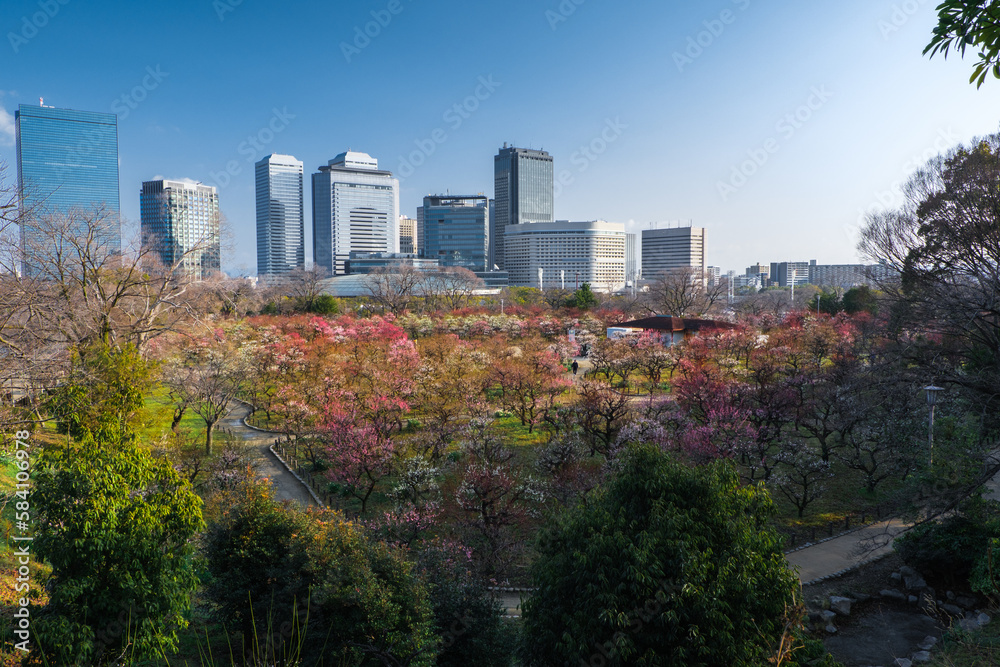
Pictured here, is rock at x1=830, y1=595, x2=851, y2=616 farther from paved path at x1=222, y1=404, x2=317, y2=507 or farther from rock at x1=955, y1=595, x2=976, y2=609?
paved path at x1=222, y1=404, x2=317, y2=507

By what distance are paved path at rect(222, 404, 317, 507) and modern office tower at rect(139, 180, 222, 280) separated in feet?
18.6

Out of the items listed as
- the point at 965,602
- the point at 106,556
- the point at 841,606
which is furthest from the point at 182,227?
the point at 965,602

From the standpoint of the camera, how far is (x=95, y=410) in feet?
41.4

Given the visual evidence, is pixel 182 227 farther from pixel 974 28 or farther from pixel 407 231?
pixel 407 231

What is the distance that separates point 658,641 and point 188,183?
7841 centimetres

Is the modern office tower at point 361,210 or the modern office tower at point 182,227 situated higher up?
the modern office tower at point 361,210

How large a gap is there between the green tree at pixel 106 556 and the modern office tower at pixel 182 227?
15.7m

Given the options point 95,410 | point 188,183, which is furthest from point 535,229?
point 95,410

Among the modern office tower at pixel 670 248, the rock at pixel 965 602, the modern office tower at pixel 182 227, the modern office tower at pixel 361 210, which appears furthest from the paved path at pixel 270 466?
the modern office tower at pixel 670 248

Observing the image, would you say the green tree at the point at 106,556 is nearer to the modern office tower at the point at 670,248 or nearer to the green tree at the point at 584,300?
the green tree at the point at 584,300

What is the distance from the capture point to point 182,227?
1346 inches

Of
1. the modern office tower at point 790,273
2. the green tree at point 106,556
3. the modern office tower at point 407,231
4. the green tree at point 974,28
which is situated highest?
the modern office tower at point 407,231

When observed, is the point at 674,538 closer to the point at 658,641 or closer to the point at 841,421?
the point at 658,641

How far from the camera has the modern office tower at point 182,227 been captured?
68.1 ft
